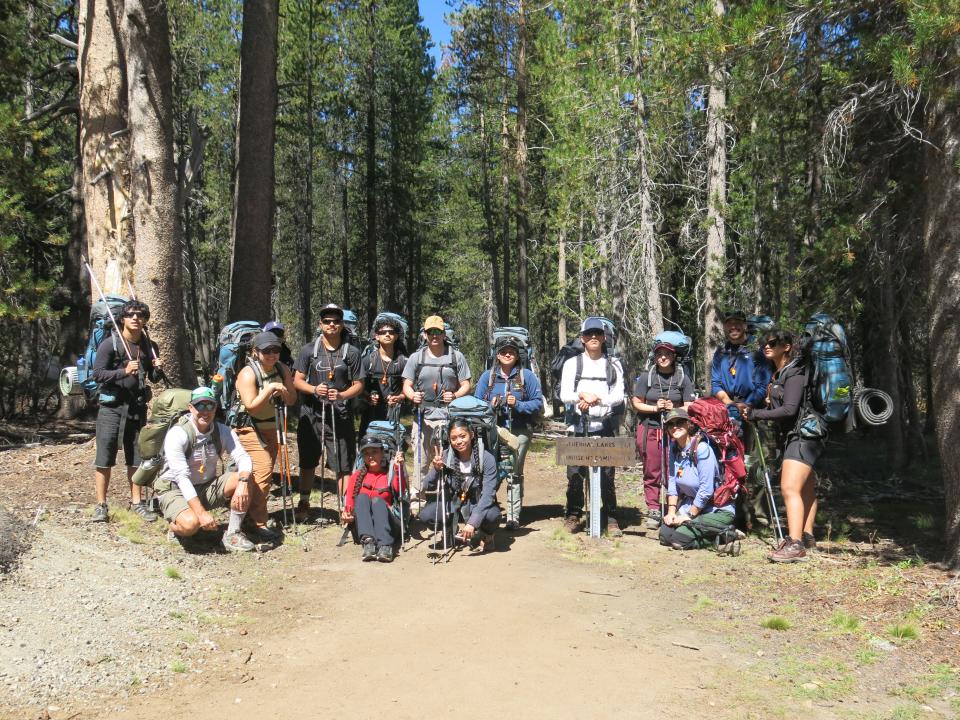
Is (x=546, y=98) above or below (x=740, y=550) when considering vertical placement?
above

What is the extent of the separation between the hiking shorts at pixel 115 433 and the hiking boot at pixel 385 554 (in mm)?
2654

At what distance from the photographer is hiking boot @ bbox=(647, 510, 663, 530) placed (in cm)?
803

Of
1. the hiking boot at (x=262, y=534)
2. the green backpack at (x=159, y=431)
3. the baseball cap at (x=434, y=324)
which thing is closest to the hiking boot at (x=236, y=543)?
the hiking boot at (x=262, y=534)

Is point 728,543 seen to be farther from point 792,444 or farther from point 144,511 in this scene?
point 144,511

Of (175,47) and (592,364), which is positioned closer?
(592,364)

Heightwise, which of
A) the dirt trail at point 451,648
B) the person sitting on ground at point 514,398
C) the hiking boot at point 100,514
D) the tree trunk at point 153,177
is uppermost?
the tree trunk at point 153,177

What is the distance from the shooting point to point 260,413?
7332mm

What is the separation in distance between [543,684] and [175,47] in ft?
78.1

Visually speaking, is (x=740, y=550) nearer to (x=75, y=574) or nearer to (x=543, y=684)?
(x=543, y=684)

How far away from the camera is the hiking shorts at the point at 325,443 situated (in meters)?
7.89

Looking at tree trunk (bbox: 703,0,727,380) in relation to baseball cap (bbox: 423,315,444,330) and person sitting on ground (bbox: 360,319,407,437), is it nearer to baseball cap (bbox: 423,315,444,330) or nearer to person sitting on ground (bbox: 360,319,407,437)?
baseball cap (bbox: 423,315,444,330)

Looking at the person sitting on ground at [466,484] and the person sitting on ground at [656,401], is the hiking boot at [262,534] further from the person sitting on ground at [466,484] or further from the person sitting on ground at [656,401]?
the person sitting on ground at [656,401]

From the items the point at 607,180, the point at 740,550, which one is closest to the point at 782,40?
the point at 740,550

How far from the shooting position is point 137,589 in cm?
555
